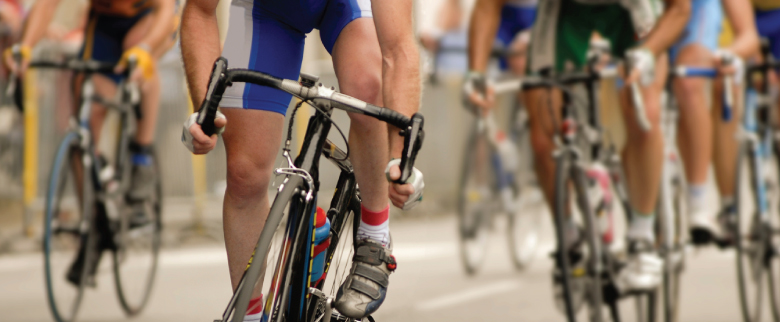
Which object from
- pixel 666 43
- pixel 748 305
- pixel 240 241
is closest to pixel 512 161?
pixel 748 305

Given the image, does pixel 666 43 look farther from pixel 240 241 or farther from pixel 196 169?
pixel 196 169

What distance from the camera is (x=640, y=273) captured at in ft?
16.8

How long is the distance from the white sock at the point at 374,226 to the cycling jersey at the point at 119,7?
3048mm

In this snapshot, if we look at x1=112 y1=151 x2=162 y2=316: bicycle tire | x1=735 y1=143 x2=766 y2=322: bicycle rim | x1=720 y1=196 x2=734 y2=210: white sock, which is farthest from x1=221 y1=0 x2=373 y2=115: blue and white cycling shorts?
x1=720 y1=196 x2=734 y2=210: white sock

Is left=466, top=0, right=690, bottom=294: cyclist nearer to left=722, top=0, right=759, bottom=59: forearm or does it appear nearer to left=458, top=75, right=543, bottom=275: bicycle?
left=722, top=0, right=759, bottom=59: forearm

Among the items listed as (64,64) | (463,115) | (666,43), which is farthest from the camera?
(463,115)

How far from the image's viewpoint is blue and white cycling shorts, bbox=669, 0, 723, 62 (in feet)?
21.2

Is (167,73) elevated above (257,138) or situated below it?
above

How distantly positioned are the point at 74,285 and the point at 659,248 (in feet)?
9.41

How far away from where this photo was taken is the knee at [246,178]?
340 centimetres

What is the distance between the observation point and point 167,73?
10352 mm

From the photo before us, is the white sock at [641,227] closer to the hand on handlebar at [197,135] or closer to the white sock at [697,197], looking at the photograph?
the white sock at [697,197]

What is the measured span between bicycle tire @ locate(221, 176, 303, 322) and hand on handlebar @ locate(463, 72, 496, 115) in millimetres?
2243

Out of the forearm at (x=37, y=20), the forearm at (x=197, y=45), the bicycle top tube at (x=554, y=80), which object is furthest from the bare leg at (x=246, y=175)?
the forearm at (x=37, y=20)
